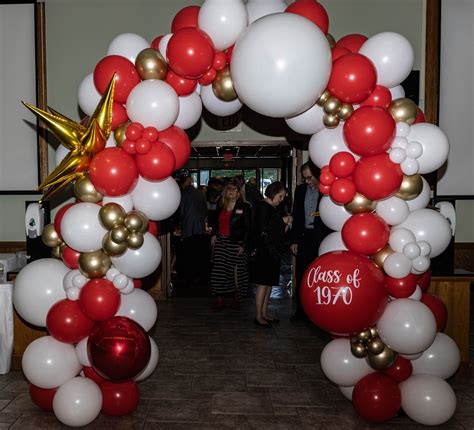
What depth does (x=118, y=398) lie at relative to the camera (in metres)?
2.46

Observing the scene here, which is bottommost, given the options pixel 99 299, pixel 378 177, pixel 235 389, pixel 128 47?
pixel 235 389

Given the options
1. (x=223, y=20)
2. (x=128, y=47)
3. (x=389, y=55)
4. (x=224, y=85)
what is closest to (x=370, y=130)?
(x=389, y=55)

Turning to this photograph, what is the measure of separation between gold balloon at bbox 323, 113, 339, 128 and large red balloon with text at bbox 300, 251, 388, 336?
676mm

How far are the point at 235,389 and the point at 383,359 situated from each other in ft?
3.34

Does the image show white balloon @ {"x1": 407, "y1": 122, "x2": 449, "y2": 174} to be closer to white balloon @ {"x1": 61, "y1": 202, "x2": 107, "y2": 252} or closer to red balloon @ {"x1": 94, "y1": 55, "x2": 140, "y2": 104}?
red balloon @ {"x1": 94, "y1": 55, "x2": 140, "y2": 104}

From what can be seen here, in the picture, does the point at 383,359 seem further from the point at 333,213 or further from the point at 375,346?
the point at 333,213

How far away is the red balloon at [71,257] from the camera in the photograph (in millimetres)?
2414

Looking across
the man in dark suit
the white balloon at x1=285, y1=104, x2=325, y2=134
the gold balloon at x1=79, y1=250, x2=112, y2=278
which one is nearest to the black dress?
the man in dark suit

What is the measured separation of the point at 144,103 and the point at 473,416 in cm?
250

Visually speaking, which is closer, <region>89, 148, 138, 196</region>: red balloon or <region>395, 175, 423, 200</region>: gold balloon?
<region>89, 148, 138, 196</region>: red balloon

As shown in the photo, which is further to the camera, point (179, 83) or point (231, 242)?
point (231, 242)

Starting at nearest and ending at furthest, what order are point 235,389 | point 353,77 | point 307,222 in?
point 353,77 < point 235,389 < point 307,222

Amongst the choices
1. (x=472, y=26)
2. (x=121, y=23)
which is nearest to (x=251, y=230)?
(x=121, y=23)

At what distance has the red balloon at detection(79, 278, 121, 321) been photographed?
227cm
